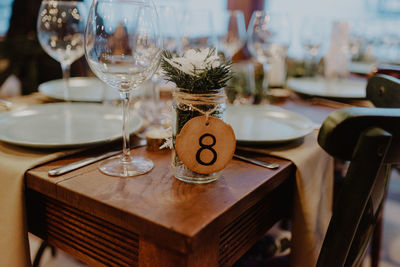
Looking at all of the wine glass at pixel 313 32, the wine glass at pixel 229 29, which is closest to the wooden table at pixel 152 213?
the wine glass at pixel 229 29

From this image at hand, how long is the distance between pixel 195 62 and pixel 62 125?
0.46 metres

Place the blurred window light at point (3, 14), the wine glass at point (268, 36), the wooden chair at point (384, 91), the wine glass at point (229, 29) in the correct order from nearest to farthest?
the wooden chair at point (384, 91) → the wine glass at point (268, 36) → the wine glass at point (229, 29) → the blurred window light at point (3, 14)

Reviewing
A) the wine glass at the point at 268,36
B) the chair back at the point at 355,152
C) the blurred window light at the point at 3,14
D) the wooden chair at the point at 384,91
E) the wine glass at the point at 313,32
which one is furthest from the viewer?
the blurred window light at the point at 3,14

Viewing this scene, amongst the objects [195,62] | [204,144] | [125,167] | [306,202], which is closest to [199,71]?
[195,62]

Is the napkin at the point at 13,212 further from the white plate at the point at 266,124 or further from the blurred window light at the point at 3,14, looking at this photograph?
the blurred window light at the point at 3,14

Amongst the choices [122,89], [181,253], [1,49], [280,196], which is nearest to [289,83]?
[280,196]

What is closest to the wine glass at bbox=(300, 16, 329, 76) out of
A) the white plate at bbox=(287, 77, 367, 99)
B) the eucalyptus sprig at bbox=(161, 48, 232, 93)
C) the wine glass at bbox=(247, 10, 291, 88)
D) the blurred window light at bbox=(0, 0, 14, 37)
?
the white plate at bbox=(287, 77, 367, 99)

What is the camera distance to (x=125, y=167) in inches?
26.7

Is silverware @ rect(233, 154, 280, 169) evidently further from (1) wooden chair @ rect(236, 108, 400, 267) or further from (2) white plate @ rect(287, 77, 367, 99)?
(2) white plate @ rect(287, 77, 367, 99)

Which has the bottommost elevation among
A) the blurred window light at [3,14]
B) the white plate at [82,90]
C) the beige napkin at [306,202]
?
the beige napkin at [306,202]

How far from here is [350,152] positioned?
0.52m

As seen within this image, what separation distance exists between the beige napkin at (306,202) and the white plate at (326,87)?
56cm

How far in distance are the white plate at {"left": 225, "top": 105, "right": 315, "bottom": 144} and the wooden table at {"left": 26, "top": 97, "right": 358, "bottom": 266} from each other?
67 millimetres

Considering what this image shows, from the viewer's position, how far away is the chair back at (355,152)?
0.49 meters
